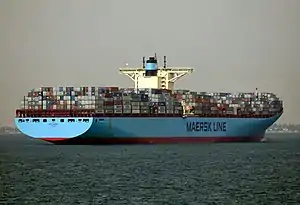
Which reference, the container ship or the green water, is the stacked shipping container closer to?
the container ship

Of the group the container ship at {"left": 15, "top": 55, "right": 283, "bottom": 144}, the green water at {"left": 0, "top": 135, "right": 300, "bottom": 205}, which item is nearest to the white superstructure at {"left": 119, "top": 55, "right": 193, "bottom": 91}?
the container ship at {"left": 15, "top": 55, "right": 283, "bottom": 144}

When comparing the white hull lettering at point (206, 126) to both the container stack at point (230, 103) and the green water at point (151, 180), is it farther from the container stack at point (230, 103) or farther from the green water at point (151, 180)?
the green water at point (151, 180)

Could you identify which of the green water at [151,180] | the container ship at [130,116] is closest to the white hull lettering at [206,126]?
the container ship at [130,116]

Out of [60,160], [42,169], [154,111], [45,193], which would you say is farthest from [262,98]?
[45,193]

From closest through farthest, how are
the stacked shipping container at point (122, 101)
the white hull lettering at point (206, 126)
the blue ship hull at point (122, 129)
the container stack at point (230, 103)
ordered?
the blue ship hull at point (122, 129) → the stacked shipping container at point (122, 101) → the white hull lettering at point (206, 126) → the container stack at point (230, 103)

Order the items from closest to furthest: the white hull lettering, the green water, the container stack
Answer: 1. the green water
2. the white hull lettering
3. the container stack

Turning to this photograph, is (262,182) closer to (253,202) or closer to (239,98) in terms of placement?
(253,202)
